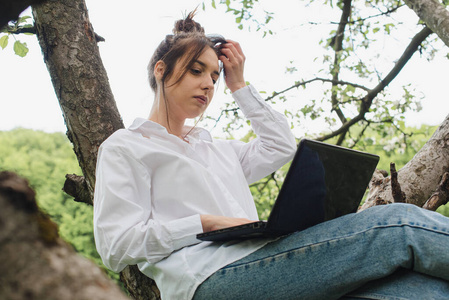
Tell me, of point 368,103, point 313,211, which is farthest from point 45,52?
point 368,103

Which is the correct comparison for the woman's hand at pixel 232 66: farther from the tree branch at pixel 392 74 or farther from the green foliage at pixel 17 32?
the tree branch at pixel 392 74

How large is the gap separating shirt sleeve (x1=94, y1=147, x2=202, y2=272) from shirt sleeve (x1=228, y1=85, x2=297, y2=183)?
2.72ft

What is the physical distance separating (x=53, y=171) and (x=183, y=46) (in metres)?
7.11

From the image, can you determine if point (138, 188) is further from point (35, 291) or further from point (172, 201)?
point (35, 291)

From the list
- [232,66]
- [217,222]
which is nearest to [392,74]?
[232,66]

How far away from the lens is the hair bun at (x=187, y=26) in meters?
2.45

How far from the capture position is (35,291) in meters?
0.54

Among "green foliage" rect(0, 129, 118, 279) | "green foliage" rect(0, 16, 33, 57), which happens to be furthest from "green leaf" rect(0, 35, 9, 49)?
"green foliage" rect(0, 129, 118, 279)

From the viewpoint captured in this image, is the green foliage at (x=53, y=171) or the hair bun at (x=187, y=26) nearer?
the hair bun at (x=187, y=26)

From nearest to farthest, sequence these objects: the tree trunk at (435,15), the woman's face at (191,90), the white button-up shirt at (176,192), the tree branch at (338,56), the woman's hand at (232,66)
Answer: the white button-up shirt at (176,192) < the woman's face at (191,90) < the woman's hand at (232,66) < the tree trunk at (435,15) < the tree branch at (338,56)

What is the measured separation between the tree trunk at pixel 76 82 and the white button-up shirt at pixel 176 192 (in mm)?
320

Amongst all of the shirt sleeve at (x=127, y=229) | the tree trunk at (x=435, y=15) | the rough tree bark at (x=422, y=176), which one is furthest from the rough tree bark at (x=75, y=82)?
the tree trunk at (x=435, y=15)

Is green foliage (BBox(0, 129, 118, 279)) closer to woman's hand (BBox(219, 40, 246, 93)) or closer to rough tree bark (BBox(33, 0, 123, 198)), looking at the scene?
rough tree bark (BBox(33, 0, 123, 198))

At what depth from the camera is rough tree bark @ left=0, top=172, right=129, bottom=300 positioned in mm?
549
